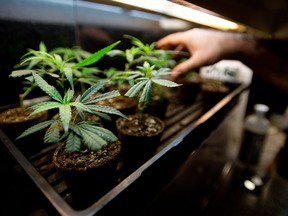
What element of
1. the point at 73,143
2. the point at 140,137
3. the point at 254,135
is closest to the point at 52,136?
the point at 73,143

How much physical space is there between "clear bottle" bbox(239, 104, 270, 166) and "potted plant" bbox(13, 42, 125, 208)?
4.38 feet

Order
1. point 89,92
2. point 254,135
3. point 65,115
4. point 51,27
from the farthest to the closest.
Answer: point 254,135, point 51,27, point 89,92, point 65,115

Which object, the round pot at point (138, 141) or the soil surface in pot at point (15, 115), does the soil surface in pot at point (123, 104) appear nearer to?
the round pot at point (138, 141)

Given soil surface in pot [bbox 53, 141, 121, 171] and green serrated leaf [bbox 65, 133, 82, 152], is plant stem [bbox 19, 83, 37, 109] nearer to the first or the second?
soil surface in pot [bbox 53, 141, 121, 171]

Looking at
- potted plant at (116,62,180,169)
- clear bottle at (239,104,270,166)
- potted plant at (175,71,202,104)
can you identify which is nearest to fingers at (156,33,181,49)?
potted plant at (175,71,202,104)

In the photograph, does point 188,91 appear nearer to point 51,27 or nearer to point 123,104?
point 123,104

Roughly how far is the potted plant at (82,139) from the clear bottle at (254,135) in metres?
1.33

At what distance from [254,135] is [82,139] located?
1.51 m

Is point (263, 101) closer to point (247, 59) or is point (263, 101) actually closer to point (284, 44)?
point (284, 44)

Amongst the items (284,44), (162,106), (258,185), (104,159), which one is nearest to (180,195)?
(258,185)

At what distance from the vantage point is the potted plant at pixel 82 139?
39 cm

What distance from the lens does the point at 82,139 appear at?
41cm

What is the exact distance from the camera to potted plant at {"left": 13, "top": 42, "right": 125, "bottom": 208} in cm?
39

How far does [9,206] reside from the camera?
888mm
